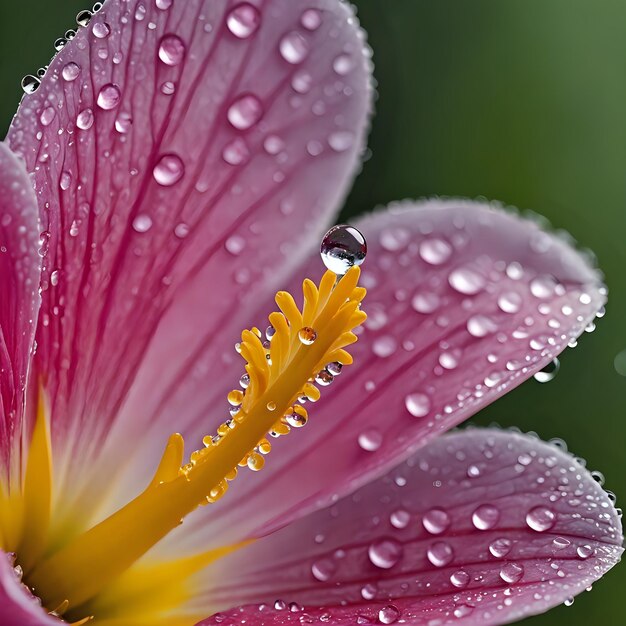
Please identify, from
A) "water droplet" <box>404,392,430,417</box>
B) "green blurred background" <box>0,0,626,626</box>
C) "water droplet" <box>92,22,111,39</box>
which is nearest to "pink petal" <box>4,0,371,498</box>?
"water droplet" <box>92,22,111,39</box>

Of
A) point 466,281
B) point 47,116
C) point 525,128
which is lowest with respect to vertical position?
point 525,128

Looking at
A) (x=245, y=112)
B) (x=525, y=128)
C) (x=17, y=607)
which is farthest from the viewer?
(x=525, y=128)

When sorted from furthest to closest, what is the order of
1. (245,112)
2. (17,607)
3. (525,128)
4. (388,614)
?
(525,128)
(245,112)
(388,614)
(17,607)

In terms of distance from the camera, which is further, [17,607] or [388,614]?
[388,614]

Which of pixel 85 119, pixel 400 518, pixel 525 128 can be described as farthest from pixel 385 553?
pixel 525 128

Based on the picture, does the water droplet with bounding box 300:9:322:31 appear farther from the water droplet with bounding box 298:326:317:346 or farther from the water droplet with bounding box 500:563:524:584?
the water droplet with bounding box 500:563:524:584

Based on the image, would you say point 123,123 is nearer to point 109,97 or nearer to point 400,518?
point 109,97

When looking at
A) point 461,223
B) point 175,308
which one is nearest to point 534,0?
point 461,223
